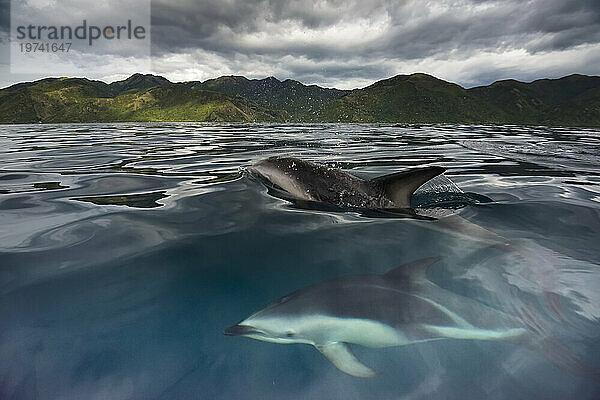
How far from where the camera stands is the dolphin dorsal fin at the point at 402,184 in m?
7.43

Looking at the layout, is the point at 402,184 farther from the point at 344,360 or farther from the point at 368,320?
the point at 344,360

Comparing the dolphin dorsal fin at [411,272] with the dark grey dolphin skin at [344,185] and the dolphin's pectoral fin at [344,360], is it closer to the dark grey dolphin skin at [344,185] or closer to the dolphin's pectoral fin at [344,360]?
the dolphin's pectoral fin at [344,360]

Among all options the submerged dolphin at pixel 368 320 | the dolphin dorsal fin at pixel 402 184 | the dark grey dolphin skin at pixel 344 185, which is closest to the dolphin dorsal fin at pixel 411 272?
the submerged dolphin at pixel 368 320

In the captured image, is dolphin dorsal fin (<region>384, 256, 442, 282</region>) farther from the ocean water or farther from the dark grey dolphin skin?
the dark grey dolphin skin

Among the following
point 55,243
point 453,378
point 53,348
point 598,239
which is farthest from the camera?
point 598,239

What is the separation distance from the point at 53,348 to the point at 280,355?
2.03m

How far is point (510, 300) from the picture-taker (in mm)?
4039

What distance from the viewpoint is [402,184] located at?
24.9ft

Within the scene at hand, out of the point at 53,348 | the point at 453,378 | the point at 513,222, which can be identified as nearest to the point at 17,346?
the point at 53,348

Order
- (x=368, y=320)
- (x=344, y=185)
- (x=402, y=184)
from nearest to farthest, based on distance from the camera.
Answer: (x=368, y=320) → (x=402, y=184) → (x=344, y=185)

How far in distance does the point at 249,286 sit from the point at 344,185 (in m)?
4.65

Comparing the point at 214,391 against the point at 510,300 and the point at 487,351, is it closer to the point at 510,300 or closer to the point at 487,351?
the point at 487,351

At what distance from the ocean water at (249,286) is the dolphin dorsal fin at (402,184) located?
0.63 metres

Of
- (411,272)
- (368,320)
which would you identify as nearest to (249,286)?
(368,320)
